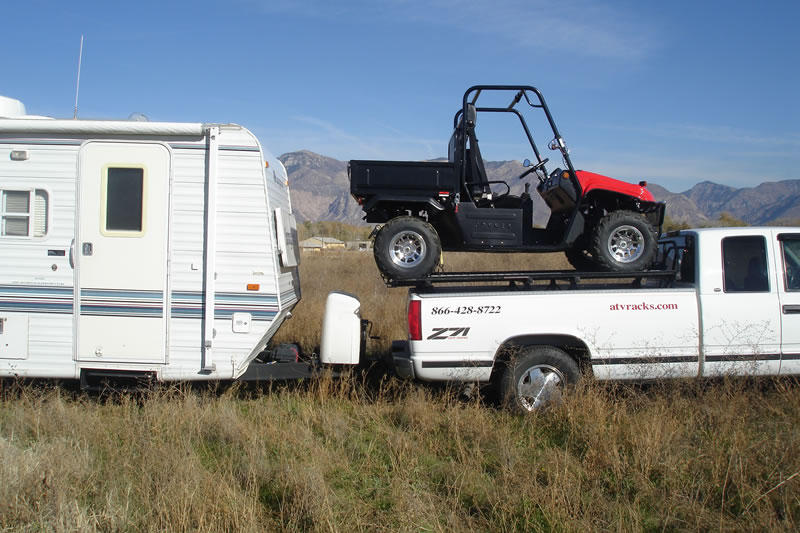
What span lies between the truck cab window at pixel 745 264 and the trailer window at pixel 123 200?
565 cm

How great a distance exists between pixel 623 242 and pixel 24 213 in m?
6.13

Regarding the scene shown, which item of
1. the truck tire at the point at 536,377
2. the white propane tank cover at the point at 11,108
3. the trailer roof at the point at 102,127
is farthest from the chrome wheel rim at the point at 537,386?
the white propane tank cover at the point at 11,108

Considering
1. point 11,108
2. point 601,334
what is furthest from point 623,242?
point 11,108

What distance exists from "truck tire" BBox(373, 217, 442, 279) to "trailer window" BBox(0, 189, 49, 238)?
3.25 metres

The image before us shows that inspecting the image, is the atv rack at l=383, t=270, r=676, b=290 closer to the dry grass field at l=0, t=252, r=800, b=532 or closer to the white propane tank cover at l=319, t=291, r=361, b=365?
the white propane tank cover at l=319, t=291, r=361, b=365

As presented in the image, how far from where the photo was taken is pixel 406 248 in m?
6.76

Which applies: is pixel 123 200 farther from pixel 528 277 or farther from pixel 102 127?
pixel 528 277

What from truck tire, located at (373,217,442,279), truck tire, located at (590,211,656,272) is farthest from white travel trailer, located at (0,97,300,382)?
truck tire, located at (590,211,656,272)

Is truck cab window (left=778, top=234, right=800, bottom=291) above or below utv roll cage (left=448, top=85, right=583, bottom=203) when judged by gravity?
below

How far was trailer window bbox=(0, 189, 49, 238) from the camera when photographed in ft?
19.7

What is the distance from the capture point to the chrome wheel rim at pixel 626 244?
267 inches

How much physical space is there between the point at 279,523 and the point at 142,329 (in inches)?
113

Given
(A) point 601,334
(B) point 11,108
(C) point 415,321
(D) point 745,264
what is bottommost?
(A) point 601,334

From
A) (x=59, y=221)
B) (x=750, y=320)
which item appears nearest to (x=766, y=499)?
(x=750, y=320)
